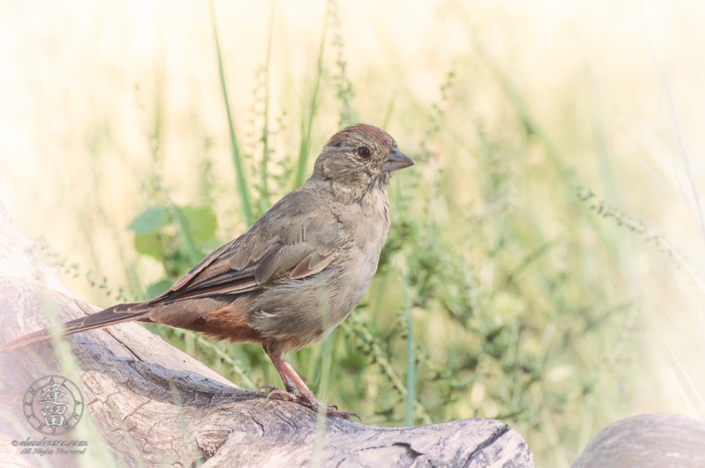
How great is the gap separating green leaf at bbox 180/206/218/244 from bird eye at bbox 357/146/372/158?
3.63 feet

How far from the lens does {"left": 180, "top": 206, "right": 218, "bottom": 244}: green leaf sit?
3797 mm

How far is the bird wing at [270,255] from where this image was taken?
2.74m

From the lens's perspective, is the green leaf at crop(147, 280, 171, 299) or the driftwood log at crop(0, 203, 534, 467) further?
the green leaf at crop(147, 280, 171, 299)

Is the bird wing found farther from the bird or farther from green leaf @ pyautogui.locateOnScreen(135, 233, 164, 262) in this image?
green leaf @ pyautogui.locateOnScreen(135, 233, 164, 262)

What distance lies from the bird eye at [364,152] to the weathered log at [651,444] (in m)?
1.55

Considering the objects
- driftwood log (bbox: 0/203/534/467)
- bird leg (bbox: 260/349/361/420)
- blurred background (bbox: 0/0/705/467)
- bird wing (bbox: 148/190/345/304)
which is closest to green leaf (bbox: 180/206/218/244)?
blurred background (bbox: 0/0/705/467)

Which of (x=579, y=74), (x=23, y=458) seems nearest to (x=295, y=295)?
(x=23, y=458)

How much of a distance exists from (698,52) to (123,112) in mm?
4826

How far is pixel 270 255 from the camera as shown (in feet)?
9.24

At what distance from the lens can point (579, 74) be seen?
657 centimetres

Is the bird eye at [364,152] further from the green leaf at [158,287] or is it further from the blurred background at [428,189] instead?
the green leaf at [158,287]

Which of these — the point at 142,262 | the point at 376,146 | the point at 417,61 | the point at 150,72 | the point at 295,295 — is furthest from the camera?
the point at 417,61

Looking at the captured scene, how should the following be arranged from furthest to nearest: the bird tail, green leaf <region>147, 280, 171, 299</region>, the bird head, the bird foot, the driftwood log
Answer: green leaf <region>147, 280, 171, 299</region> → the bird head → the bird foot → the bird tail → the driftwood log

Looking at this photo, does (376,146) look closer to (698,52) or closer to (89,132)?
(89,132)
